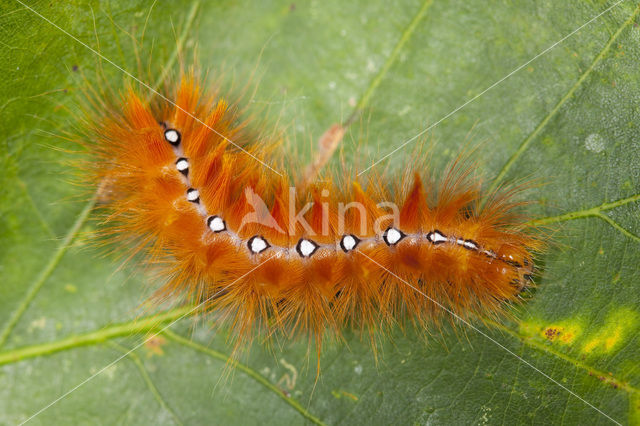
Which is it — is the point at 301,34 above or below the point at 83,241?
above

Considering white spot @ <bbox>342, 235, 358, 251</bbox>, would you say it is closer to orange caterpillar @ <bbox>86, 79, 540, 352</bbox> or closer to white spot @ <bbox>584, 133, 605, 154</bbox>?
orange caterpillar @ <bbox>86, 79, 540, 352</bbox>

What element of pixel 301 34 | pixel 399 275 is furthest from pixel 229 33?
pixel 399 275

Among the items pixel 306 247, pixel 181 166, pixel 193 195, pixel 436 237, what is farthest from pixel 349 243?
pixel 181 166

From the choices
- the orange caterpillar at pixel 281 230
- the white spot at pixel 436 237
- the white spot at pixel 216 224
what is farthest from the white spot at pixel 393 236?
the white spot at pixel 216 224

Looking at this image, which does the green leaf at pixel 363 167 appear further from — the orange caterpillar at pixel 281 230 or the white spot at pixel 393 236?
the white spot at pixel 393 236

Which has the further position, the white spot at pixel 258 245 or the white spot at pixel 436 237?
the white spot at pixel 258 245

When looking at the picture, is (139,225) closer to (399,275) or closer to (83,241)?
(83,241)

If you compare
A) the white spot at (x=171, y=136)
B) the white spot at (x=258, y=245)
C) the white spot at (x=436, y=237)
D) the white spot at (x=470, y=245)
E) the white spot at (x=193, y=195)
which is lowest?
the white spot at (x=470, y=245)
